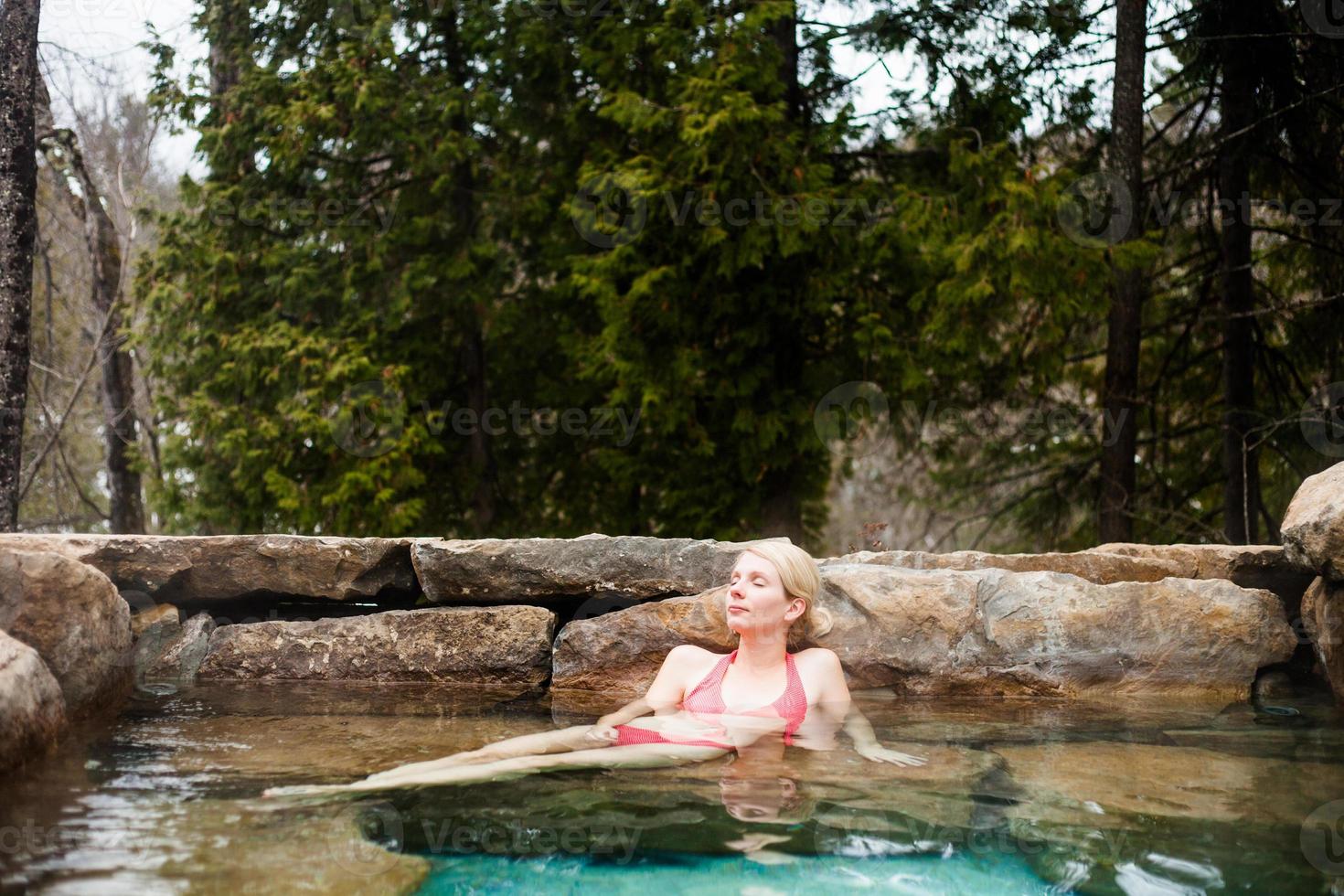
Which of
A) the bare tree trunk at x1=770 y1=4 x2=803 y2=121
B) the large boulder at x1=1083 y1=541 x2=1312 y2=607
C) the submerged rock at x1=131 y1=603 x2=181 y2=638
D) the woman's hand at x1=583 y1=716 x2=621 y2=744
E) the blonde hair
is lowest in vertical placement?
the woman's hand at x1=583 y1=716 x2=621 y2=744

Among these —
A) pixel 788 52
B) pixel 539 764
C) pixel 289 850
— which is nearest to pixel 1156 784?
pixel 539 764

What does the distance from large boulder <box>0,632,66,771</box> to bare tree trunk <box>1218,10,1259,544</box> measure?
945 cm

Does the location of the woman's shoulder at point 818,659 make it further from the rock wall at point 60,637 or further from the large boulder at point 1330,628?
the rock wall at point 60,637

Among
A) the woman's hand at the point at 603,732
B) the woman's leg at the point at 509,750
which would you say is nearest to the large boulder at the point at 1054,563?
the woman's hand at the point at 603,732

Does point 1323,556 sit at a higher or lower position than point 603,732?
higher

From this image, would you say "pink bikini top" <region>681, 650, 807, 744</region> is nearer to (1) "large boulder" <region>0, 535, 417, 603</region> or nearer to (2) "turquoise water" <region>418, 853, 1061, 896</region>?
(2) "turquoise water" <region>418, 853, 1061, 896</region>

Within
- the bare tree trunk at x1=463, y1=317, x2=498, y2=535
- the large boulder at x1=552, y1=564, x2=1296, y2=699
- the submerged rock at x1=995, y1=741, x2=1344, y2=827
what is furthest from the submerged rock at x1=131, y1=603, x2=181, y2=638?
the bare tree trunk at x1=463, y1=317, x2=498, y2=535

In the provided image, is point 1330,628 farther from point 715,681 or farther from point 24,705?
point 24,705

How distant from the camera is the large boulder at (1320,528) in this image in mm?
4180

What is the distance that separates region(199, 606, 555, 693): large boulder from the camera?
5.01m

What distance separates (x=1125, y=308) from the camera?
10070 mm

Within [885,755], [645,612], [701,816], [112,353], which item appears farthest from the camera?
[112,353]

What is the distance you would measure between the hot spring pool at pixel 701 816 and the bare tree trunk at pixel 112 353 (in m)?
9.48

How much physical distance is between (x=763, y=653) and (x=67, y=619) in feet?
8.70
